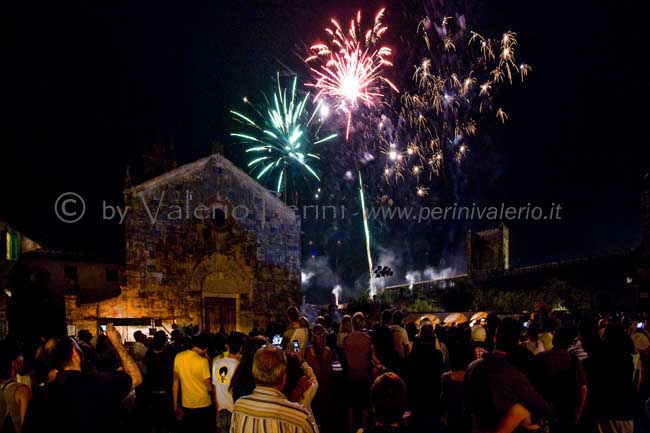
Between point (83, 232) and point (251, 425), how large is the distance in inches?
995

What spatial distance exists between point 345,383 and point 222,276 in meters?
16.8

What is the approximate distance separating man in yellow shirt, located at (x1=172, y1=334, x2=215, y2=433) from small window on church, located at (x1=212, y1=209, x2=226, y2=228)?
17.8 m

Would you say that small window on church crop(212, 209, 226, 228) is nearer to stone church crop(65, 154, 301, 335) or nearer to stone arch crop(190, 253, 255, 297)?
stone church crop(65, 154, 301, 335)

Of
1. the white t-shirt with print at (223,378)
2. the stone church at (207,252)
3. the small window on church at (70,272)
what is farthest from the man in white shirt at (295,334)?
the small window on church at (70,272)

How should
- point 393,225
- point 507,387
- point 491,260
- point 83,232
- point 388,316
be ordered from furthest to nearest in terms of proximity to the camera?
point 393,225 → point 491,260 → point 83,232 → point 388,316 → point 507,387

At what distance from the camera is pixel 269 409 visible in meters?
3.29

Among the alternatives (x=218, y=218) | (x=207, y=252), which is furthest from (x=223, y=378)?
(x=218, y=218)

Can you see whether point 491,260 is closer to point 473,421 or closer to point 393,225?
point 393,225

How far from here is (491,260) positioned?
30.4m

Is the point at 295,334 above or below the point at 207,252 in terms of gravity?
below

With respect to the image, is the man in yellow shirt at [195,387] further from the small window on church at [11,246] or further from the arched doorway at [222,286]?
the small window on church at [11,246]

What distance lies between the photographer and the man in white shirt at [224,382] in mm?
6000

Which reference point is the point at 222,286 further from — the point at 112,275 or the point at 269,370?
the point at 269,370

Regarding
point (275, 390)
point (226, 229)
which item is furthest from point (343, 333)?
point (226, 229)
